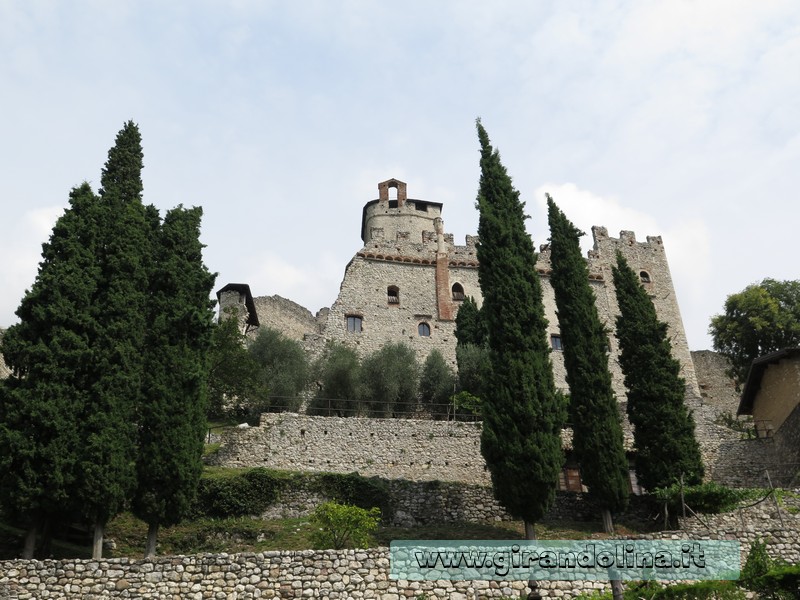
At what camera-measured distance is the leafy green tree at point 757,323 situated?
43625 mm

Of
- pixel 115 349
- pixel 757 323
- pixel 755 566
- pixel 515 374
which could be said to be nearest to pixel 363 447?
pixel 515 374

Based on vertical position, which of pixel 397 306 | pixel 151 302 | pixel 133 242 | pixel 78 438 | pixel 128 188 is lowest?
pixel 78 438

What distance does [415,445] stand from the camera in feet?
88.9

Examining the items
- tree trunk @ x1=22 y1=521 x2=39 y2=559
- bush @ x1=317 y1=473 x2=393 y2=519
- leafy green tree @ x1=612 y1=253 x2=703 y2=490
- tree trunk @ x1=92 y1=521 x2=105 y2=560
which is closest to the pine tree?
leafy green tree @ x1=612 y1=253 x2=703 y2=490

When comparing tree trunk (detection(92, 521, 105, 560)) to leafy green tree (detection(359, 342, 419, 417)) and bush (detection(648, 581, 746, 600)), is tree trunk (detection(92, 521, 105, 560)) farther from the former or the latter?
leafy green tree (detection(359, 342, 419, 417))

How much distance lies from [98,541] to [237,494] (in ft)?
19.0

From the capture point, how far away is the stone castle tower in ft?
137

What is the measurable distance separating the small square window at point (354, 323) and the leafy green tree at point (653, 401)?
18.7 metres

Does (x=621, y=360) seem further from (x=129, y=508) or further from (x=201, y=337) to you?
(x=129, y=508)

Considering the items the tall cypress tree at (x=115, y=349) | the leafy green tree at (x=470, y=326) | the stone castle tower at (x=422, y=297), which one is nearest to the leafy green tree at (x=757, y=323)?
the stone castle tower at (x=422, y=297)

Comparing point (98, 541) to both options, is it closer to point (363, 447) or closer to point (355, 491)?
point (355, 491)

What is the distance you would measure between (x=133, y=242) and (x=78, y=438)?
19.7 ft

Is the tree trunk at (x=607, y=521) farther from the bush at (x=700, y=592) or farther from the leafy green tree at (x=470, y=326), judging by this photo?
the leafy green tree at (x=470, y=326)

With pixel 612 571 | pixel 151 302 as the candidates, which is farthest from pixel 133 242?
pixel 612 571
